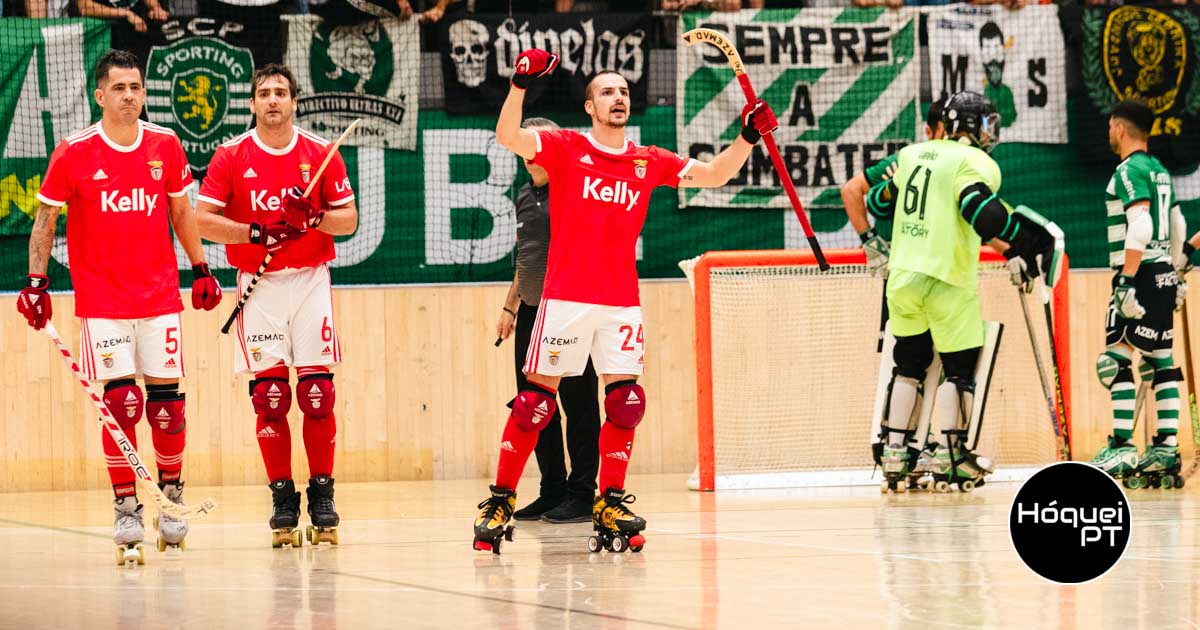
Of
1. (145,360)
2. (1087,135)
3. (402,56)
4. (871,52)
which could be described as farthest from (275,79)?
(1087,135)

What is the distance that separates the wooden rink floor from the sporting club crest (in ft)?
8.61

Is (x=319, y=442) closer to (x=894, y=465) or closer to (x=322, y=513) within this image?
→ (x=322, y=513)

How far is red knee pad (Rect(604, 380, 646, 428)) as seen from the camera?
6090mm

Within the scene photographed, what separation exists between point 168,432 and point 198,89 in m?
3.79

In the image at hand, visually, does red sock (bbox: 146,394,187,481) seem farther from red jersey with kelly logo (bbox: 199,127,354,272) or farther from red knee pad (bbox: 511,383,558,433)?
red knee pad (bbox: 511,383,558,433)

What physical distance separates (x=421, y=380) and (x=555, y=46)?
7.41 feet

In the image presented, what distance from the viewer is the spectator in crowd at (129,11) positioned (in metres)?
9.54

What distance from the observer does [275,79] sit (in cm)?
654

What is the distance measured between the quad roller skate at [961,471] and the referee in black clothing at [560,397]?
2.01 metres

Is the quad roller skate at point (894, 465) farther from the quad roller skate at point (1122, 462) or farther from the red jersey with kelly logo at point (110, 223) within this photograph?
the red jersey with kelly logo at point (110, 223)

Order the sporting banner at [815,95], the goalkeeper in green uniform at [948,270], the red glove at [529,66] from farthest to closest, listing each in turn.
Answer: the sporting banner at [815,95] → the goalkeeper in green uniform at [948,270] → the red glove at [529,66]

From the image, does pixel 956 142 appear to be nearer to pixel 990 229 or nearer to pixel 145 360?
pixel 990 229

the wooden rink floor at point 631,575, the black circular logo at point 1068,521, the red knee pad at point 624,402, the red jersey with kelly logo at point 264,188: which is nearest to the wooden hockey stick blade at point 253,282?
the red jersey with kelly logo at point 264,188

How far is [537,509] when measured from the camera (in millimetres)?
7621
